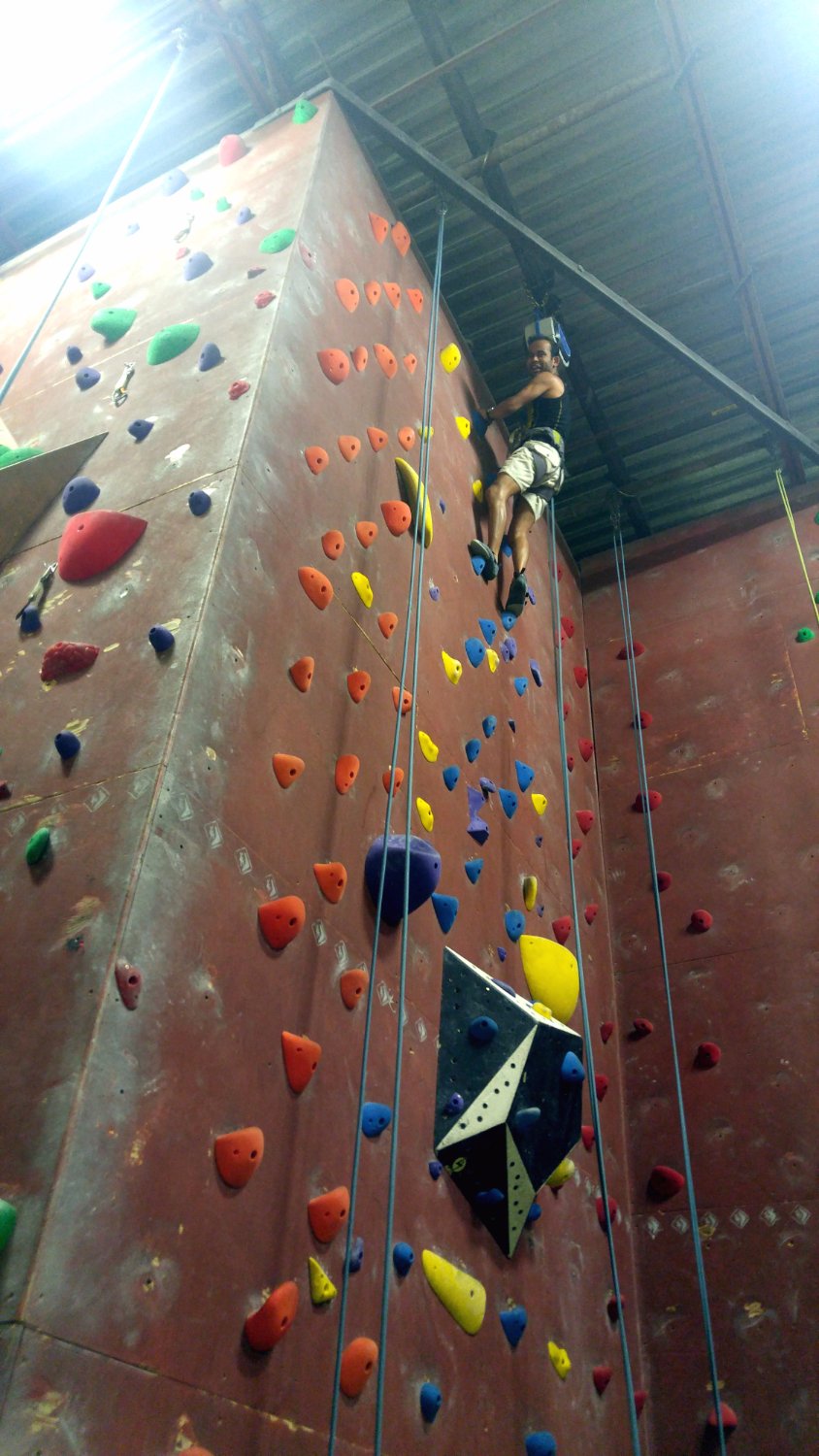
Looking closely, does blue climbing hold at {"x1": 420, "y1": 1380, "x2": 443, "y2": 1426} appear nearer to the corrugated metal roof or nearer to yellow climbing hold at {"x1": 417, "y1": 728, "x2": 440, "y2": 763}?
yellow climbing hold at {"x1": 417, "y1": 728, "x2": 440, "y2": 763}

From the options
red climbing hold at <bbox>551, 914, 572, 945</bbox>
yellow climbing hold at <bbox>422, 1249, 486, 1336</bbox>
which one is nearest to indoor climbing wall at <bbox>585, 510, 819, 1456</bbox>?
red climbing hold at <bbox>551, 914, 572, 945</bbox>

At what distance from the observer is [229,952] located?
1.98 meters

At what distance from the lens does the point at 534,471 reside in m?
4.48

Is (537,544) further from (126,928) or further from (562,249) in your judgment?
(126,928)

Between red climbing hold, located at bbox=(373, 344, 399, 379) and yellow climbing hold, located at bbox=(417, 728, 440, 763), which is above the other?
red climbing hold, located at bbox=(373, 344, 399, 379)

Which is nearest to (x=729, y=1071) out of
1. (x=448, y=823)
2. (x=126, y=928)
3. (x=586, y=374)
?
(x=448, y=823)

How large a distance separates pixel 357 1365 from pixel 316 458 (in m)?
2.11

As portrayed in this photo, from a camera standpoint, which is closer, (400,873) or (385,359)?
(400,873)

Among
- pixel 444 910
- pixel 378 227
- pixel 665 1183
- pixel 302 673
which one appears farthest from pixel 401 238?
pixel 665 1183

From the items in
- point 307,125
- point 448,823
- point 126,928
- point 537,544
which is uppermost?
point 307,125

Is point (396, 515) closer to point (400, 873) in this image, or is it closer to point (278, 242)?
point (278, 242)

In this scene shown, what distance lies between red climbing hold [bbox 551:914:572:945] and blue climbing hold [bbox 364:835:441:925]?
115cm

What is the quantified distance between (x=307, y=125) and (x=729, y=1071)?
3738 mm

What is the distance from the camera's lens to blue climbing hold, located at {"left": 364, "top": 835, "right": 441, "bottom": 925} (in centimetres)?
250
